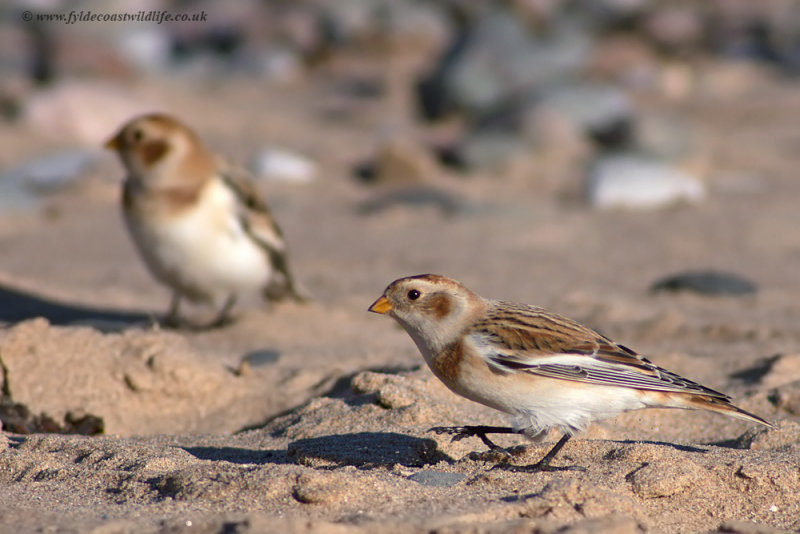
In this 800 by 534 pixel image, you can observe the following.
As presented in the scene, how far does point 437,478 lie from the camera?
3436mm

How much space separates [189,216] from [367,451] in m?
2.80

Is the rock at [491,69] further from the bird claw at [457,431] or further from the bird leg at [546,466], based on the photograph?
the bird leg at [546,466]

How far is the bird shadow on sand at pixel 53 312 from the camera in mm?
6332

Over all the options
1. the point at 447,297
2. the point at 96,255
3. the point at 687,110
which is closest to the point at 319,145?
the point at 96,255

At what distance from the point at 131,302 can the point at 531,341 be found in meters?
4.22

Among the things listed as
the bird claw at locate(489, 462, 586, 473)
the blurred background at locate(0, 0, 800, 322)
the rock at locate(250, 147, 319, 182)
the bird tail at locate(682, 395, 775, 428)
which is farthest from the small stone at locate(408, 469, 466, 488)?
the rock at locate(250, 147, 319, 182)

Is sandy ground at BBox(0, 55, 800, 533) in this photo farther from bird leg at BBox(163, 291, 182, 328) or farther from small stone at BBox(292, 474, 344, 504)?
bird leg at BBox(163, 291, 182, 328)

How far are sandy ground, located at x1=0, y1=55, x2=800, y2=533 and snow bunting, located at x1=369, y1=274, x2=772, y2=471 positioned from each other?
16cm

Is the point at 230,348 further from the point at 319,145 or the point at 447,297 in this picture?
the point at 319,145

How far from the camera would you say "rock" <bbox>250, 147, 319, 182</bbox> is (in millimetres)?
10812

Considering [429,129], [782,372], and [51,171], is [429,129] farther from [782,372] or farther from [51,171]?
[782,372]

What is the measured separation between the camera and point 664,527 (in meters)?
3.27

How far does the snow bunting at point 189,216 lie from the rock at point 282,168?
4097 millimetres

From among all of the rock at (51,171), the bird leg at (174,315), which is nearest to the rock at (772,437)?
the bird leg at (174,315)
